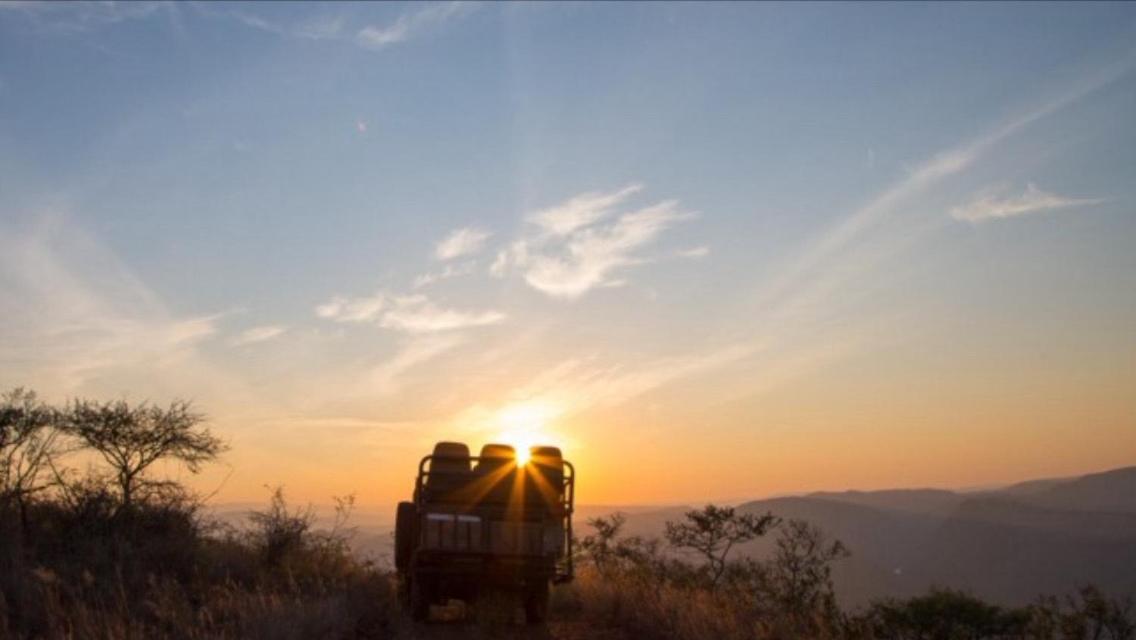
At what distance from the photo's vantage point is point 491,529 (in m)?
14.2

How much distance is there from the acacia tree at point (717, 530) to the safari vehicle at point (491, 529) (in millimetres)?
10133

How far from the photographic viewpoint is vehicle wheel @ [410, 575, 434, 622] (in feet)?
46.9

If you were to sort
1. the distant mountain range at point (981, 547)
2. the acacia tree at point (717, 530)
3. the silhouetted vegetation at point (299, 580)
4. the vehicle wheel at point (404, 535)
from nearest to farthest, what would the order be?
the silhouetted vegetation at point (299, 580) → the vehicle wheel at point (404, 535) → the acacia tree at point (717, 530) → the distant mountain range at point (981, 547)

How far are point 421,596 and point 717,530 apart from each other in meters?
12.4

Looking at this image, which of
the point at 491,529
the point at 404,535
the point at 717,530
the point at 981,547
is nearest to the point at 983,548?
the point at 981,547

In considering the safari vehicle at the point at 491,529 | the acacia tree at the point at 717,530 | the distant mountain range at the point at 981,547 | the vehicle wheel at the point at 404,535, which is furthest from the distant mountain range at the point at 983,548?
the safari vehicle at the point at 491,529

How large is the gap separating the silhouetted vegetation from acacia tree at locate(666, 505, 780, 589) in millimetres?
44

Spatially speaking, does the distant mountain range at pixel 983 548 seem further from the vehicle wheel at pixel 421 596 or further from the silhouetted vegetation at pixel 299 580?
the vehicle wheel at pixel 421 596

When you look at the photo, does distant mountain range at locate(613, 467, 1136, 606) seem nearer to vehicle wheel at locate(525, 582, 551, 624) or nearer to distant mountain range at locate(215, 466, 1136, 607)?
distant mountain range at locate(215, 466, 1136, 607)

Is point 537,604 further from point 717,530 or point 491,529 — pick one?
point 717,530

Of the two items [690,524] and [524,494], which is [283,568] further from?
[690,524]

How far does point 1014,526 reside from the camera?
149 m

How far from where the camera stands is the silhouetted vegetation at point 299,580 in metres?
11.5

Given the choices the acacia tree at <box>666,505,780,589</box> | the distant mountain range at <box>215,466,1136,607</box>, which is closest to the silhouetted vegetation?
the acacia tree at <box>666,505,780,589</box>
